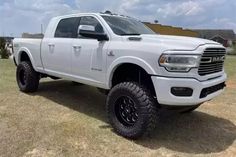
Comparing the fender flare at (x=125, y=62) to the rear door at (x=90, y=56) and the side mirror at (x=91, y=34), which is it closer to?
the rear door at (x=90, y=56)

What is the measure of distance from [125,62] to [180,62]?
0.92m

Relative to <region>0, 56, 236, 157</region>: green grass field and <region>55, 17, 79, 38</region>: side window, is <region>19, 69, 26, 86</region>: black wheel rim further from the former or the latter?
<region>55, 17, 79, 38</region>: side window

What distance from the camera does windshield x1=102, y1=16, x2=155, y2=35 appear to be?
5.68m

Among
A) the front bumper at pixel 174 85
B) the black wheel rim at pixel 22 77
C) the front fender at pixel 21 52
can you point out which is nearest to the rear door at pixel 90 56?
the front bumper at pixel 174 85

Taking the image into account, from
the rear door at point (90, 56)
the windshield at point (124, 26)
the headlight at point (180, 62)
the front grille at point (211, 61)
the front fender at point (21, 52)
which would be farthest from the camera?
the front fender at point (21, 52)

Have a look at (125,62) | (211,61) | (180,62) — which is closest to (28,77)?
(125,62)

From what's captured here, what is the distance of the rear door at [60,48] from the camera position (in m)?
6.37

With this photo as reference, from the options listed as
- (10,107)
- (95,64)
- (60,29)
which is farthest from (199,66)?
(10,107)

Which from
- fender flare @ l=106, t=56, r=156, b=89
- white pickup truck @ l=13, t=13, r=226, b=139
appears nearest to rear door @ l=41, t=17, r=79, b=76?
white pickup truck @ l=13, t=13, r=226, b=139

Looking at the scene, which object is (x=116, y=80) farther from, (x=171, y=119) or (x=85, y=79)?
(x=171, y=119)

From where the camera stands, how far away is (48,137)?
4918mm

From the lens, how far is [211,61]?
4.84 metres

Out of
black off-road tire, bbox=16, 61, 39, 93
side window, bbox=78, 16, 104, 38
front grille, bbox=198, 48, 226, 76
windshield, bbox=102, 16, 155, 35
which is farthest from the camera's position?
black off-road tire, bbox=16, 61, 39, 93

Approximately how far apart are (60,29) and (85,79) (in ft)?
5.01
